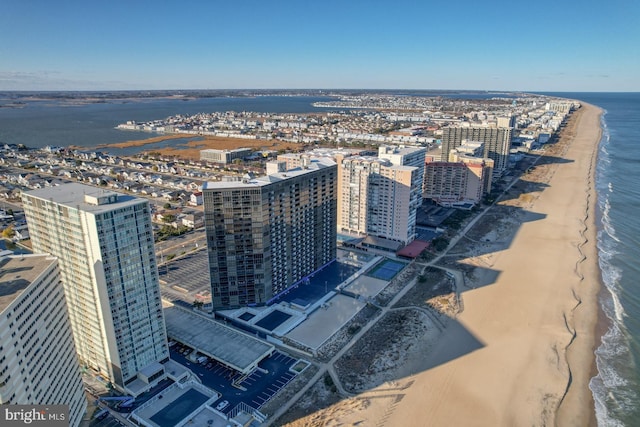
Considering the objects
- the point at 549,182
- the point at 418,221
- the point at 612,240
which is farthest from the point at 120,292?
the point at 549,182

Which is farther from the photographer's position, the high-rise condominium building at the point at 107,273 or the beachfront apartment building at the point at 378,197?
the beachfront apartment building at the point at 378,197

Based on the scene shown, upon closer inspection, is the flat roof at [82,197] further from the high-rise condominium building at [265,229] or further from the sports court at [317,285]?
the sports court at [317,285]

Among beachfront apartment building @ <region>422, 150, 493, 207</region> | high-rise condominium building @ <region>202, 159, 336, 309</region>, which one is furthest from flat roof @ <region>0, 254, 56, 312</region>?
beachfront apartment building @ <region>422, 150, 493, 207</region>

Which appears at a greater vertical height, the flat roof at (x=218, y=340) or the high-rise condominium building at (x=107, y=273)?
the high-rise condominium building at (x=107, y=273)

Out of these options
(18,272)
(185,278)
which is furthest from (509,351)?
(18,272)

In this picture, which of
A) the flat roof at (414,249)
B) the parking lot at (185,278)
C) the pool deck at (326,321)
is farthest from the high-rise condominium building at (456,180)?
the parking lot at (185,278)

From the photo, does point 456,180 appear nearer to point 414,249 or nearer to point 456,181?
point 456,181

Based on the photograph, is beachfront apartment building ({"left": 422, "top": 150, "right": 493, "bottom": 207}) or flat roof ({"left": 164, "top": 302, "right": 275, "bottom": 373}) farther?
beachfront apartment building ({"left": 422, "top": 150, "right": 493, "bottom": 207})

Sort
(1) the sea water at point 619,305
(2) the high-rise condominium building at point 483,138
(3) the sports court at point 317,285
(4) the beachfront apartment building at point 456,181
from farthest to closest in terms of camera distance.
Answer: (2) the high-rise condominium building at point 483,138, (4) the beachfront apartment building at point 456,181, (3) the sports court at point 317,285, (1) the sea water at point 619,305

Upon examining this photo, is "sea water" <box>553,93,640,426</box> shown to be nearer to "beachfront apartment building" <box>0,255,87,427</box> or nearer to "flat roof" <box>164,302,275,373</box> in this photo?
"flat roof" <box>164,302,275,373</box>
